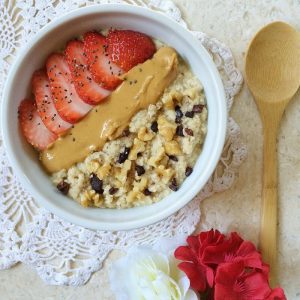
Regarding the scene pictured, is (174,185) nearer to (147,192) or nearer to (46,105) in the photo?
(147,192)

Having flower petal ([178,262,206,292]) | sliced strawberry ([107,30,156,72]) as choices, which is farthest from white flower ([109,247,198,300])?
sliced strawberry ([107,30,156,72])

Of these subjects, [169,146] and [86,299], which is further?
[86,299]

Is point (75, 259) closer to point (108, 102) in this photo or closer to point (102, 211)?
point (102, 211)

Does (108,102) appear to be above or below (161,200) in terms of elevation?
above

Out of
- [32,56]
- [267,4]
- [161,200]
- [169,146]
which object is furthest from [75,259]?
[267,4]

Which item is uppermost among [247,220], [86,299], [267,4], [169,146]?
[267,4]

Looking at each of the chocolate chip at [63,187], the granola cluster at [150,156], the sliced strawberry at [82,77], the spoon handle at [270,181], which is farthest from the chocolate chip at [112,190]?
the spoon handle at [270,181]
